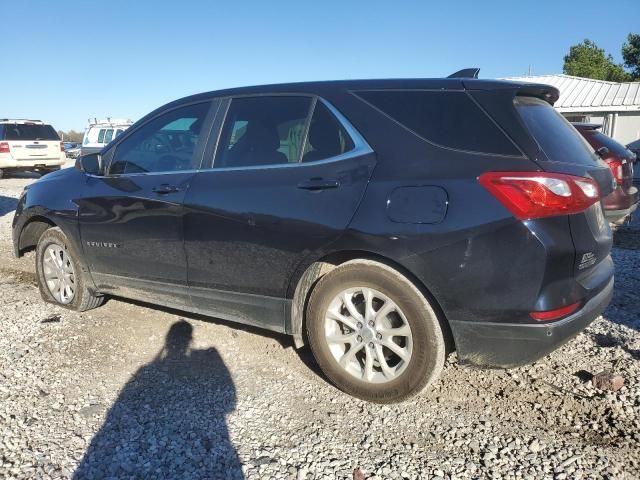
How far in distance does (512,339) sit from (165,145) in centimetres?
277

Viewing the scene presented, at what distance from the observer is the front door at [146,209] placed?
11.8 feet

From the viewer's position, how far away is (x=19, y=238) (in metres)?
4.80

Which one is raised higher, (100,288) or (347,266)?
(347,266)

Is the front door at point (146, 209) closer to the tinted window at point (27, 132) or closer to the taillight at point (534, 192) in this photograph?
the taillight at point (534, 192)

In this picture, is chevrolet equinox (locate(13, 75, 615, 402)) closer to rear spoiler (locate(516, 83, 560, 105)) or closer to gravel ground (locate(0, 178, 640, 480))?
rear spoiler (locate(516, 83, 560, 105))

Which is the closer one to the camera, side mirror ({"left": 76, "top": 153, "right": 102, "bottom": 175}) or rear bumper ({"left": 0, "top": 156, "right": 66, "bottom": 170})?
side mirror ({"left": 76, "top": 153, "right": 102, "bottom": 175})

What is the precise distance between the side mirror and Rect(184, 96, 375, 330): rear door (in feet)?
3.88

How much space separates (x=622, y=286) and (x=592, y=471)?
3.16 meters

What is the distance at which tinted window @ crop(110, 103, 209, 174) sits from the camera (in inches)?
145

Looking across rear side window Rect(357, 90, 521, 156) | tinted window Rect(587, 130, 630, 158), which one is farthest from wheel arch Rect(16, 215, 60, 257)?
tinted window Rect(587, 130, 630, 158)

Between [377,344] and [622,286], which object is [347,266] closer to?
[377,344]

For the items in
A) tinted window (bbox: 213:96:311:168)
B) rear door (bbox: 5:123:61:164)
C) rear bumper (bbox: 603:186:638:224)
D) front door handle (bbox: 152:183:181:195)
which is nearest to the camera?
tinted window (bbox: 213:96:311:168)

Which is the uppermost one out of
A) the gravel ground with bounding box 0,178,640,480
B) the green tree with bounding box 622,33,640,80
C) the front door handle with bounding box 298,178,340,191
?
the green tree with bounding box 622,33,640,80

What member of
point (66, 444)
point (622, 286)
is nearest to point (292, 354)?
point (66, 444)
